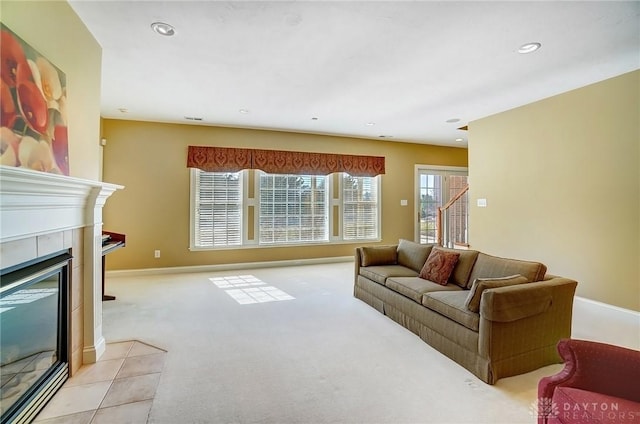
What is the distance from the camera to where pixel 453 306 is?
2.50 metres

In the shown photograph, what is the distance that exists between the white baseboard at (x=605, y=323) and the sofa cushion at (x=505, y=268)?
3.18 ft

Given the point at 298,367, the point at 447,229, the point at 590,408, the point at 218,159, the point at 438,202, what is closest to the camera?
the point at 590,408

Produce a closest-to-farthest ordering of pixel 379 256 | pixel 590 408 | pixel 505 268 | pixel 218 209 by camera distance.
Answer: pixel 590 408 → pixel 505 268 → pixel 379 256 → pixel 218 209

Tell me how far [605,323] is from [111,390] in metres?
4.46

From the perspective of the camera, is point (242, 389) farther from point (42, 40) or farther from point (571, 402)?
point (42, 40)

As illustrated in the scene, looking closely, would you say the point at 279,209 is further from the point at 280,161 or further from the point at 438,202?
the point at 438,202

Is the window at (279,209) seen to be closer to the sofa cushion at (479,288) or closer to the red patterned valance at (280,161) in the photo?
the red patterned valance at (280,161)

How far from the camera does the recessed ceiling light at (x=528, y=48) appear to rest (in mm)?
2760

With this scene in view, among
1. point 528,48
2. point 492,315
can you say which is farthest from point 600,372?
point 528,48

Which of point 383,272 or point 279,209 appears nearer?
point 383,272

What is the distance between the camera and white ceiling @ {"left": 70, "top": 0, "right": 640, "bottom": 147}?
90.7 inches

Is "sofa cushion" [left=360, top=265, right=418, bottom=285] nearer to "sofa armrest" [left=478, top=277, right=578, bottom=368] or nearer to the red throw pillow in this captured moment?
the red throw pillow

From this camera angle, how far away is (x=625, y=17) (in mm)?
2363

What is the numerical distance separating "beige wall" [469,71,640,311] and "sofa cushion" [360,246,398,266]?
77.3 inches
